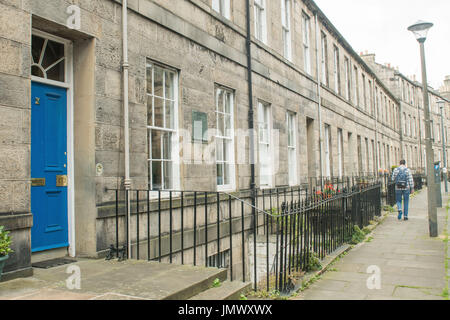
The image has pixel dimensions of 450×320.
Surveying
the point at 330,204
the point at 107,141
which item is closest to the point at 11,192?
the point at 107,141

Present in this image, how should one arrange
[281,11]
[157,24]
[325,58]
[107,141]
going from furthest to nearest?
[325,58]
[281,11]
[157,24]
[107,141]

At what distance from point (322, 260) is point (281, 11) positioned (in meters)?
8.55

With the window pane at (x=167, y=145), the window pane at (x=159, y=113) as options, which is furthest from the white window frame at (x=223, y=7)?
the window pane at (x=167, y=145)

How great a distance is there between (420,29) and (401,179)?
4.98m

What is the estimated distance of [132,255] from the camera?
5621mm

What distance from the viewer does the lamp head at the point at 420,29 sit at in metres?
9.18

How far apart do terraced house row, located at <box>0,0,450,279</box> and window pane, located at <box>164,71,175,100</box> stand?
0.08 feet

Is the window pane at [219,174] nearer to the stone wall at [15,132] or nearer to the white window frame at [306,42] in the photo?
the stone wall at [15,132]

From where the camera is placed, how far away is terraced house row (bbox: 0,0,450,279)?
4.41 metres

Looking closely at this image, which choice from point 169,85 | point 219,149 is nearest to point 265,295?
point 169,85

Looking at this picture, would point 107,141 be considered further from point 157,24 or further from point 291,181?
point 291,181

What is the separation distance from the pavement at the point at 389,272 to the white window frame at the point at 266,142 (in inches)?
123

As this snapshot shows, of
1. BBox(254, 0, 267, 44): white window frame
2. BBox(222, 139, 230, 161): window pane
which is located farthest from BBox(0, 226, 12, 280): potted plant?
BBox(254, 0, 267, 44): white window frame

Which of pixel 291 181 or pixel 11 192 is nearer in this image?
pixel 11 192
